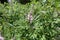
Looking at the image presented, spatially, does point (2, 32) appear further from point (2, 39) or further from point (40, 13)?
point (40, 13)

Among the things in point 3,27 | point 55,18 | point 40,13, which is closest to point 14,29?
point 3,27

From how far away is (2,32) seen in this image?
13.2ft

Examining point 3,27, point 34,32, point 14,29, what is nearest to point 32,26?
point 34,32

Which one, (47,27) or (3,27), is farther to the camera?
(3,27)

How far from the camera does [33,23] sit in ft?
12.2

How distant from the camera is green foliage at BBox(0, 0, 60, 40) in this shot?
3.67 metres

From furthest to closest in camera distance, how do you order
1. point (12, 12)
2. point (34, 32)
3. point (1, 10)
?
point (1, 10) → point (12, 12) → point (34, 32)

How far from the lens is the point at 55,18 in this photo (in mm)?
3754

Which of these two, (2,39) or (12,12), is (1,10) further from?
(2,39)

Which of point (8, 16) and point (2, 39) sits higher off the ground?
point (8, 16)

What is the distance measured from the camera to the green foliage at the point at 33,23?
3670mm

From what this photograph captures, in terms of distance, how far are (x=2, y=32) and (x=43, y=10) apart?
0.97 metres

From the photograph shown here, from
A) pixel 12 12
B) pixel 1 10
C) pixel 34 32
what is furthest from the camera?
pixel 1 10

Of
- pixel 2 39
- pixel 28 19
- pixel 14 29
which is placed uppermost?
pixel 28 19
